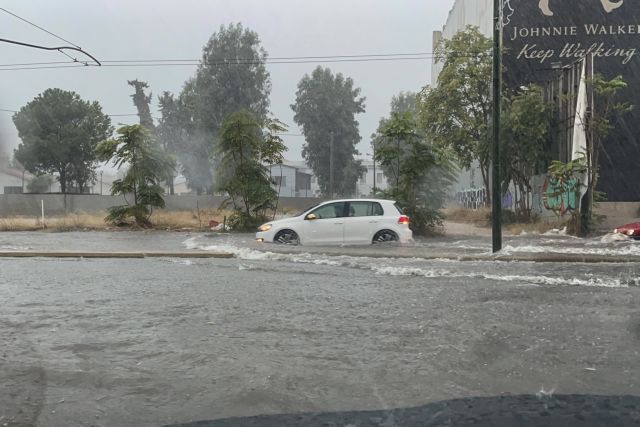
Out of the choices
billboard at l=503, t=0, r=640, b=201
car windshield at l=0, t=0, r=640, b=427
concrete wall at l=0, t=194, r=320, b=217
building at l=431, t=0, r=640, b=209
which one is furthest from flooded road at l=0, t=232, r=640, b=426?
concrete wall at l=0, t=194, r=320, b=217

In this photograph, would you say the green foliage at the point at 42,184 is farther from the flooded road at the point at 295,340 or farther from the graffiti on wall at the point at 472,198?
the flooded road at the point at 295,340

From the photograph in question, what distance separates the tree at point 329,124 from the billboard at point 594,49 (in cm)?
3760

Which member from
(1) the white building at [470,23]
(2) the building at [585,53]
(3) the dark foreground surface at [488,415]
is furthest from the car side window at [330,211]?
(1) the white building at [470,23]

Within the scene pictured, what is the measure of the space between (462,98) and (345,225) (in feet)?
59.2

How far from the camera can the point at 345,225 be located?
15.8m

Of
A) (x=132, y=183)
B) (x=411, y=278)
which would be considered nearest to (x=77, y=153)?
(x=132, y=183)

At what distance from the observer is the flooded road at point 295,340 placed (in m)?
4.57

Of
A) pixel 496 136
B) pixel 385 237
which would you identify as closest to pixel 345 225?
pixel 385 237

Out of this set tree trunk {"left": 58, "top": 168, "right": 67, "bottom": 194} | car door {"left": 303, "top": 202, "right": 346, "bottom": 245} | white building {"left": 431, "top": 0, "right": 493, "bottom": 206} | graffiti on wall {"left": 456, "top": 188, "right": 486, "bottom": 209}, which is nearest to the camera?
car door {"left": 303, "top": 202, "right": 346, "bottom": 245}

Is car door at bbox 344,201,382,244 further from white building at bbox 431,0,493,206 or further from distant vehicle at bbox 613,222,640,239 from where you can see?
white building at bbox 431,0,493,206

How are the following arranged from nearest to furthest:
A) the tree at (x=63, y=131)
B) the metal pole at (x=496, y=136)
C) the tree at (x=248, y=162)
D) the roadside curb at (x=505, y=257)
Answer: the roadside curb at (x=505, y=257) < the metal pole at (x=496, y=136) < the tree at (x=248, y=162) < the tree at (x=63, y=131)

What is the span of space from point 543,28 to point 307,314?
996 inches

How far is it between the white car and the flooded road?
436 centimetres

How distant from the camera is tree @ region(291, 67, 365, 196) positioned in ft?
217
